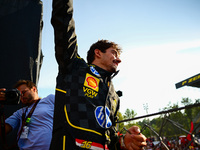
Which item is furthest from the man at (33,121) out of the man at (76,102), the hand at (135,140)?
the hand at (135,140)

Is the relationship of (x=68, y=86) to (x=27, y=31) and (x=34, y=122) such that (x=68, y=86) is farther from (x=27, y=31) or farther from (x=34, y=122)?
(x=27, y=31)

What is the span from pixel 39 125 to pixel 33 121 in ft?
0.33

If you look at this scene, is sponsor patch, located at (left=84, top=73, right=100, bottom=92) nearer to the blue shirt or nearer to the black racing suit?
the black racing suit

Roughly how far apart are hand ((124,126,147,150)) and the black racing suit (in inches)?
10.8

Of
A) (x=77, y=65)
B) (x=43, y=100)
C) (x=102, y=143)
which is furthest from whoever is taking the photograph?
(x=43, y=100)

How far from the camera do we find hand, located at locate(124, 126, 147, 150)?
895mm

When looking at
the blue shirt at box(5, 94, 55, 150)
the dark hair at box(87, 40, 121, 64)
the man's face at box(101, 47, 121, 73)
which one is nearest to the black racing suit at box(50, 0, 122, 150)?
the man's face at box(101, 47, 121, 73)

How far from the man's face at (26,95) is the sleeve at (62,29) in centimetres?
119

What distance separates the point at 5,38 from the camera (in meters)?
2.87

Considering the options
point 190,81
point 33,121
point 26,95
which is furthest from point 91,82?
point 190,81

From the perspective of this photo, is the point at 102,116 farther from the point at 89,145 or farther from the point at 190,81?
the point at 190,81

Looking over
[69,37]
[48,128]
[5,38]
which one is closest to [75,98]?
[69,37]

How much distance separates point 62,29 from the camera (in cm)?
120

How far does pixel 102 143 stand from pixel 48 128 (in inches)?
37.3
